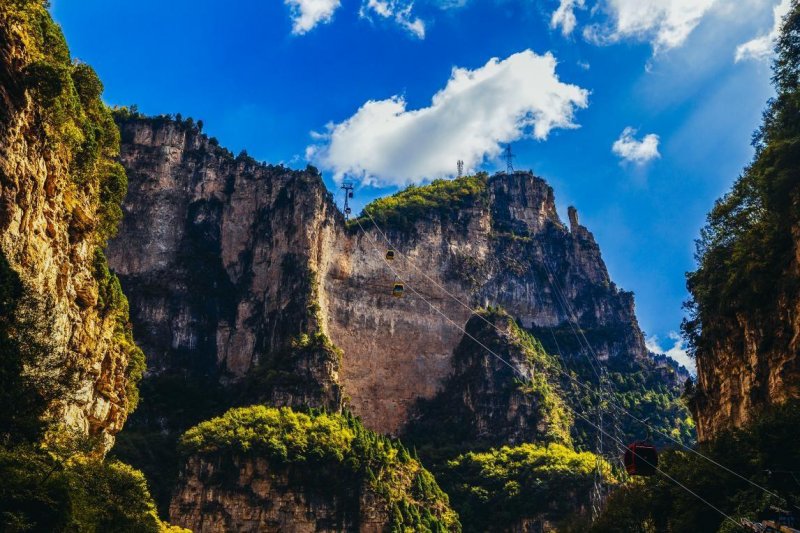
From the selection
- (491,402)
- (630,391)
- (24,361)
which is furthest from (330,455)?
(630,391)

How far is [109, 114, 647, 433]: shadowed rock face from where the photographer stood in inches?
3819

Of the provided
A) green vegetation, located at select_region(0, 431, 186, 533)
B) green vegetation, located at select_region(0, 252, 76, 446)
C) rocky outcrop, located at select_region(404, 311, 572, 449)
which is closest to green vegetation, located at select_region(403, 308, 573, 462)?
rocky outcrop, located at select_region(404, 311, 572, 449)

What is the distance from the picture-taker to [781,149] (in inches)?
1561

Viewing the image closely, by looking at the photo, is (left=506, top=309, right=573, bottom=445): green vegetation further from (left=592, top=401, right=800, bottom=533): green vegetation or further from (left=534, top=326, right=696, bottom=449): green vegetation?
(left=592, top=401, right=800, bottom=533): green vegetation

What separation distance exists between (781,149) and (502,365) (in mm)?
65241

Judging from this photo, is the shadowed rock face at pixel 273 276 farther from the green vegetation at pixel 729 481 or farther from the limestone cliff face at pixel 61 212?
the green vegetation at pixel 729 481

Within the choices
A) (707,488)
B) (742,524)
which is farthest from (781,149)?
(742,524)

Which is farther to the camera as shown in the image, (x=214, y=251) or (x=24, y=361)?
(x=214, y=251)

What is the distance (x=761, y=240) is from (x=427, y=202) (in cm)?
8108

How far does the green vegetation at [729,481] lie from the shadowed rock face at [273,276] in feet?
162

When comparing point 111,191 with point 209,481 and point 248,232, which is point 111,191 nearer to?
point 209,481

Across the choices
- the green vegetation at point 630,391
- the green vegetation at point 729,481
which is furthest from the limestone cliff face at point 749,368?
the green vegetation at point 630,391

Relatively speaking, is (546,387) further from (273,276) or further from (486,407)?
(273,276)

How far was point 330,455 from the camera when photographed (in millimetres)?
75438
